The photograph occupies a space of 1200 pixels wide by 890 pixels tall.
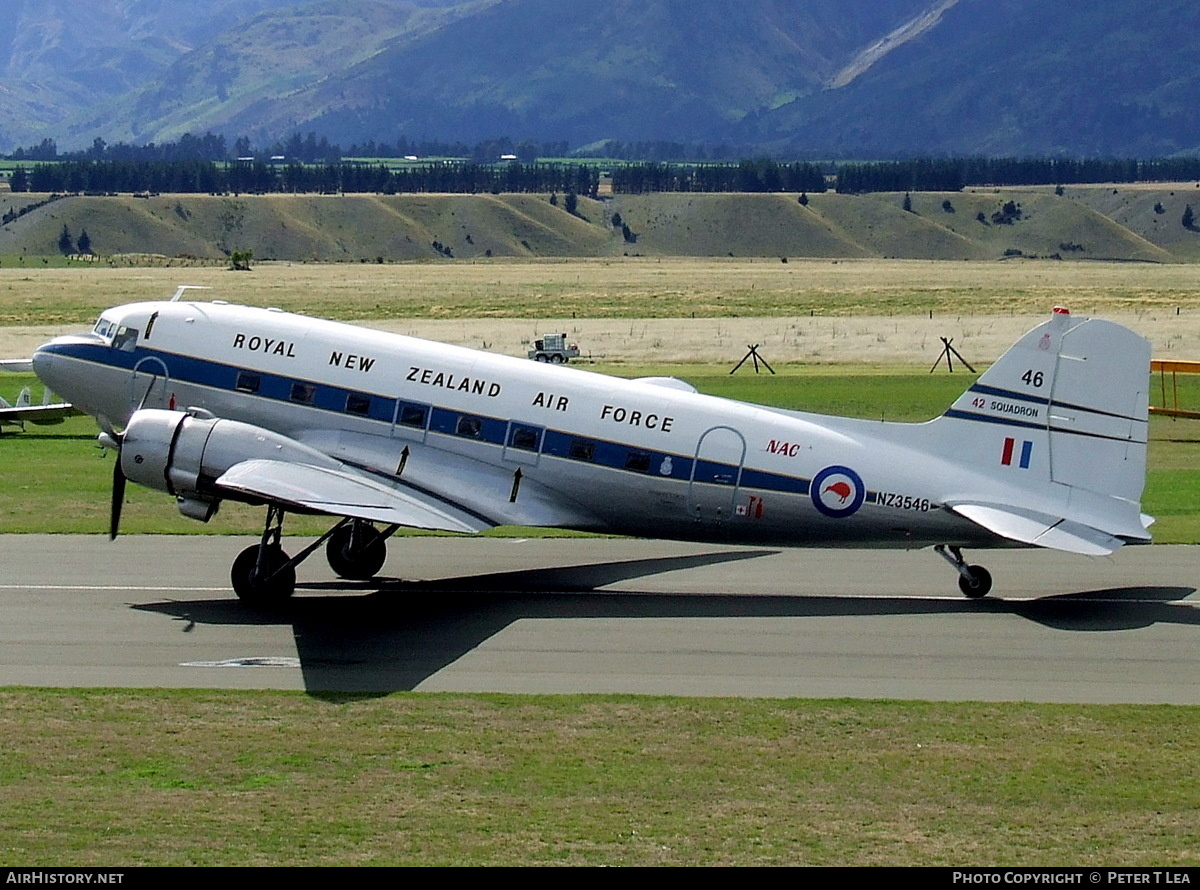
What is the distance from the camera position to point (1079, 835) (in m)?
14.6

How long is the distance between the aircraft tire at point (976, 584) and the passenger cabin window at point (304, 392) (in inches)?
425

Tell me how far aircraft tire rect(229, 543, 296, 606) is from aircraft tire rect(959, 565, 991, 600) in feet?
34.1

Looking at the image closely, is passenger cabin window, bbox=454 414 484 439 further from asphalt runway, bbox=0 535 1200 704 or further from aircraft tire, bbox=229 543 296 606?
aircraft tire, bbox=229 543 296 606

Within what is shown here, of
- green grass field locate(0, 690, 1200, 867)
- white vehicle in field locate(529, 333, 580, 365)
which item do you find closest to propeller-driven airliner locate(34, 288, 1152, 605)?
green grass field locate(0, 690, 1200, 867)

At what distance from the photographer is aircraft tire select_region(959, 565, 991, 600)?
81.4 feet

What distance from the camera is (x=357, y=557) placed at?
2686cm

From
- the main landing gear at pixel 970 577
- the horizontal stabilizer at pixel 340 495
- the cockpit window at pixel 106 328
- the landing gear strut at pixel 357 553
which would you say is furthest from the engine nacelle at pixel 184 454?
the main landing gear at pixel 970 577

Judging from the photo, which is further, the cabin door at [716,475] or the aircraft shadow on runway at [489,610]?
the cabin door at [716,475]

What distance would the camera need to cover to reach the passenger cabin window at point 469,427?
25641 mm

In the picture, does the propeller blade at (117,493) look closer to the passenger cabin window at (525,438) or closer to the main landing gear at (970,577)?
the passenger cabin window at (525,438)

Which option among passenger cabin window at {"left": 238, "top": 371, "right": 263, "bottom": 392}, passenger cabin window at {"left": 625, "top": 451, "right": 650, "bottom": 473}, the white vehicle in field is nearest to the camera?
passenger cabin window at {"left": 625, "top": 451, "right": 650, "bottom": 473}
